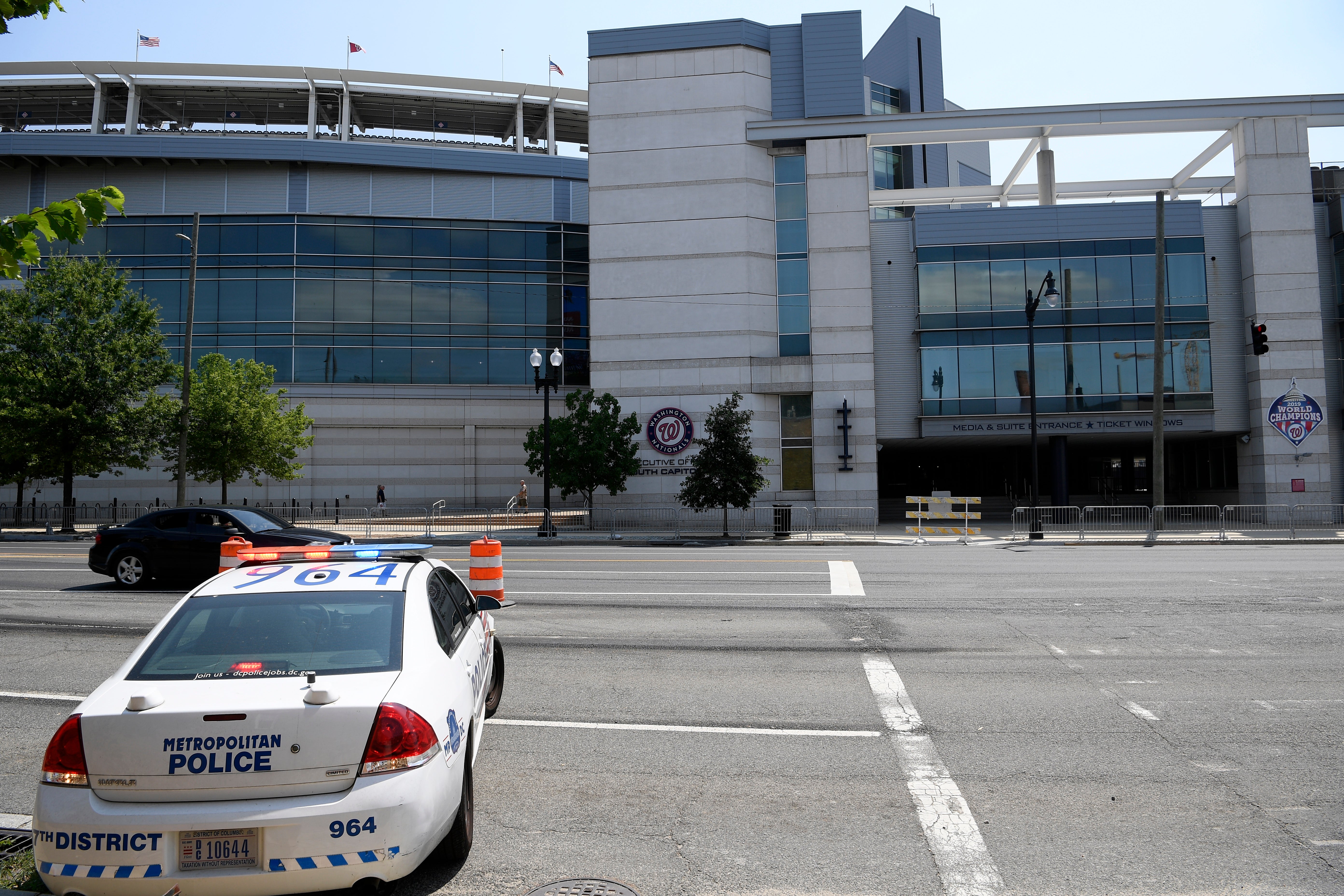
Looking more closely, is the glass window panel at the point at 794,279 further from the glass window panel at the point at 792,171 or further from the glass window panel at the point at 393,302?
the glass window panel at the point at 393,302

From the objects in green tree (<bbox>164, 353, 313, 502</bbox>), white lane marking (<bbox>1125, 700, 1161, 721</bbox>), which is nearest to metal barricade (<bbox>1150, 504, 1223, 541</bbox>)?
white lane marking (<bbox>1125, 700, 1161, 721</bbox>)

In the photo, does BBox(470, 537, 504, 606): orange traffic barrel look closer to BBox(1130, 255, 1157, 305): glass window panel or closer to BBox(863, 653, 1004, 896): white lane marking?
BBox(863, 653, 1004, 896): white lane marking

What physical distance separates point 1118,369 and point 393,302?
32.6 meters

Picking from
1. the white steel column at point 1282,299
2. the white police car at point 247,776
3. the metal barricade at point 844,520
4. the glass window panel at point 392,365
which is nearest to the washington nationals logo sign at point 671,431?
the metal barricade at point 844,520

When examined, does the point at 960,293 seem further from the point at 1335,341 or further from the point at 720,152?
the point at 1335,341

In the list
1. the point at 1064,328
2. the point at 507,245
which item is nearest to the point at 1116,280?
the point at 1064,328

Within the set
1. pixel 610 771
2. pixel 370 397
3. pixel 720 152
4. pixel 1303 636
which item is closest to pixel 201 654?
pixel 610 771

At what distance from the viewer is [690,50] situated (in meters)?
33.4

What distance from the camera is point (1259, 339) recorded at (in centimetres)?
2433

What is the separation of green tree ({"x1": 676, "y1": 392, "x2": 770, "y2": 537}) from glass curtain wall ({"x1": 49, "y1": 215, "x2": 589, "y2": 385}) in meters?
16.1

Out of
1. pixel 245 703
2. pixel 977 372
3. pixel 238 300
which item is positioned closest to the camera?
pixel 245 703

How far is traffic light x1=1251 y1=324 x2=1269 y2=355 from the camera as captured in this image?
24.0 metres

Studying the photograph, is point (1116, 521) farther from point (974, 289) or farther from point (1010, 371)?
point (974, 289)

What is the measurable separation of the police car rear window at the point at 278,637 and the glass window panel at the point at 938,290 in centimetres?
3179
